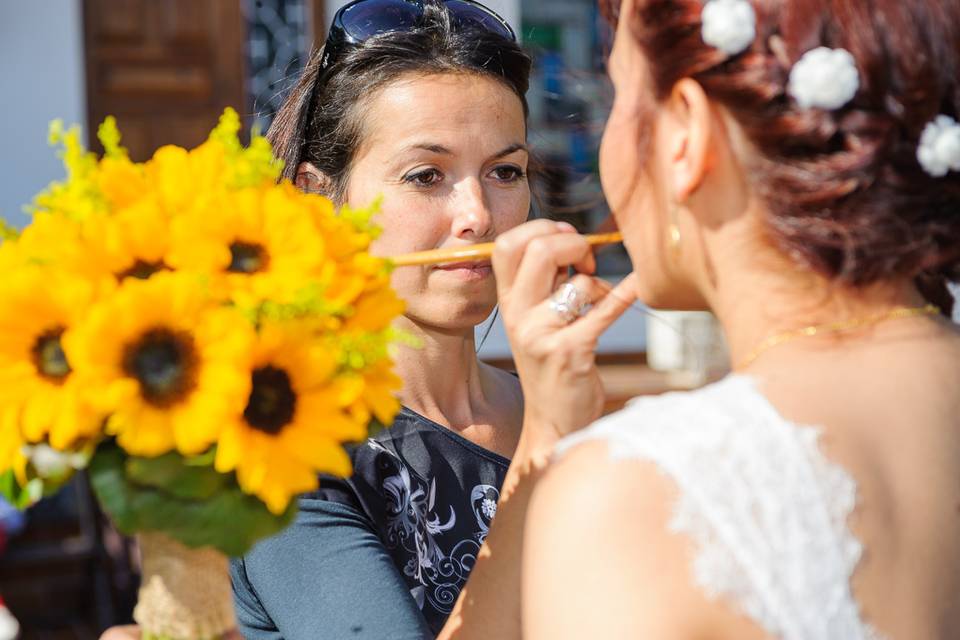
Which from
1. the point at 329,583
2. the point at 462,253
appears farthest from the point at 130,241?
the point at 329,583

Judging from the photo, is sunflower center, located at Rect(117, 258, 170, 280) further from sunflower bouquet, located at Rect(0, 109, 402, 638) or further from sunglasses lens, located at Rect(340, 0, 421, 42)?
sunglasses lens, located at Rect(340, 0, 421, 42)

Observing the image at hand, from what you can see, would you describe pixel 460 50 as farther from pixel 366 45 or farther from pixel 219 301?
pixel 219 301

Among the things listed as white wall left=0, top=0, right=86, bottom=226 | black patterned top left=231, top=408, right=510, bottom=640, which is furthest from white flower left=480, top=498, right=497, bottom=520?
white wall left=0, top=0, right=86, bottom=226

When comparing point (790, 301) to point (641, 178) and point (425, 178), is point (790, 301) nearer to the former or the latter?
point (641, 178)

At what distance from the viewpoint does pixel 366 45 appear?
1845mm

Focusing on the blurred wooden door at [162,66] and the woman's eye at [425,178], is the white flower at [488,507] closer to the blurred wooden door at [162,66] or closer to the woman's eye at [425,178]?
the woman's eye at [425,178]

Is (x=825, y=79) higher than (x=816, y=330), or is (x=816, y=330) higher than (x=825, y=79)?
(x=825, y=79)

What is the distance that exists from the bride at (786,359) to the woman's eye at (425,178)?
2.09ft

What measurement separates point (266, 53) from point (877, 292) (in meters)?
4.14

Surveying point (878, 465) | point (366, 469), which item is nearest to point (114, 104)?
point (366, 469)

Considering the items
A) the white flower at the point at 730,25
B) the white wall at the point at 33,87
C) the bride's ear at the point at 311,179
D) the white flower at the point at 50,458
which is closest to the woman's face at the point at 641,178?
the white flower at the point at 730,25

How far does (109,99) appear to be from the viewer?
15.6 ft

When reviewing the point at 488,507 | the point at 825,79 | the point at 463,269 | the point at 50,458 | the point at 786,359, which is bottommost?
the point at 488,507

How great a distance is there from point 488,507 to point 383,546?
0.69 ft
